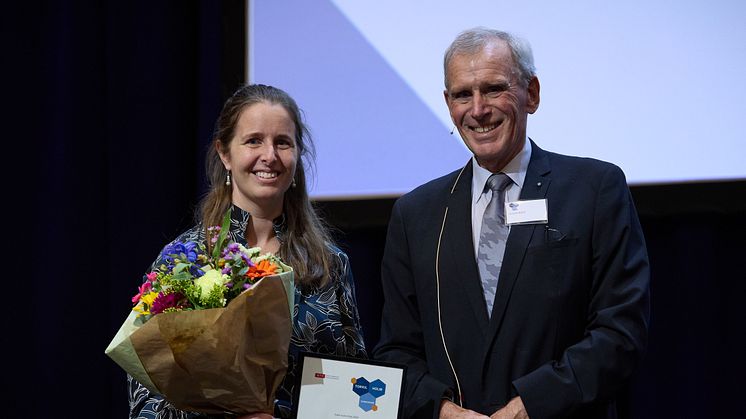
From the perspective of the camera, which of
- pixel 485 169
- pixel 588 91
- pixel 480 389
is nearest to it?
pixel 480 389

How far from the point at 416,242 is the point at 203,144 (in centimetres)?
160

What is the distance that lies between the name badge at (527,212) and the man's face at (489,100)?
14 cm

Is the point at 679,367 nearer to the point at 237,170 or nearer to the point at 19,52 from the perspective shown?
the point at 237,170

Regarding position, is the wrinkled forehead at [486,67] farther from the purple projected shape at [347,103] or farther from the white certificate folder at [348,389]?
the purple projected shape at [347,103]

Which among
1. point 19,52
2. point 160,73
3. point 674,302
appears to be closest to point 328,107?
point 160,73

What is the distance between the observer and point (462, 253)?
2154 mm

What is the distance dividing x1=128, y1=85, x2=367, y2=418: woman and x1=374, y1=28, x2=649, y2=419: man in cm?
15

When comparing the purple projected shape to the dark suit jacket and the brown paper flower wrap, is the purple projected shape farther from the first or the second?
the brown paper flower wrap

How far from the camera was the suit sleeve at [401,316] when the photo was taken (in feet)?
7.21

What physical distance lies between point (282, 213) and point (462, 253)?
56 cm

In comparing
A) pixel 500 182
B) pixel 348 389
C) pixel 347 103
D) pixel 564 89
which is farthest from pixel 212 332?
pixel 564 89

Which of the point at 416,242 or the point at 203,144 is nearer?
the point at 416,242

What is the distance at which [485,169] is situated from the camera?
88.4 inches

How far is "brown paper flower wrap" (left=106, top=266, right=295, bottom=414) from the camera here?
5.77 ft
